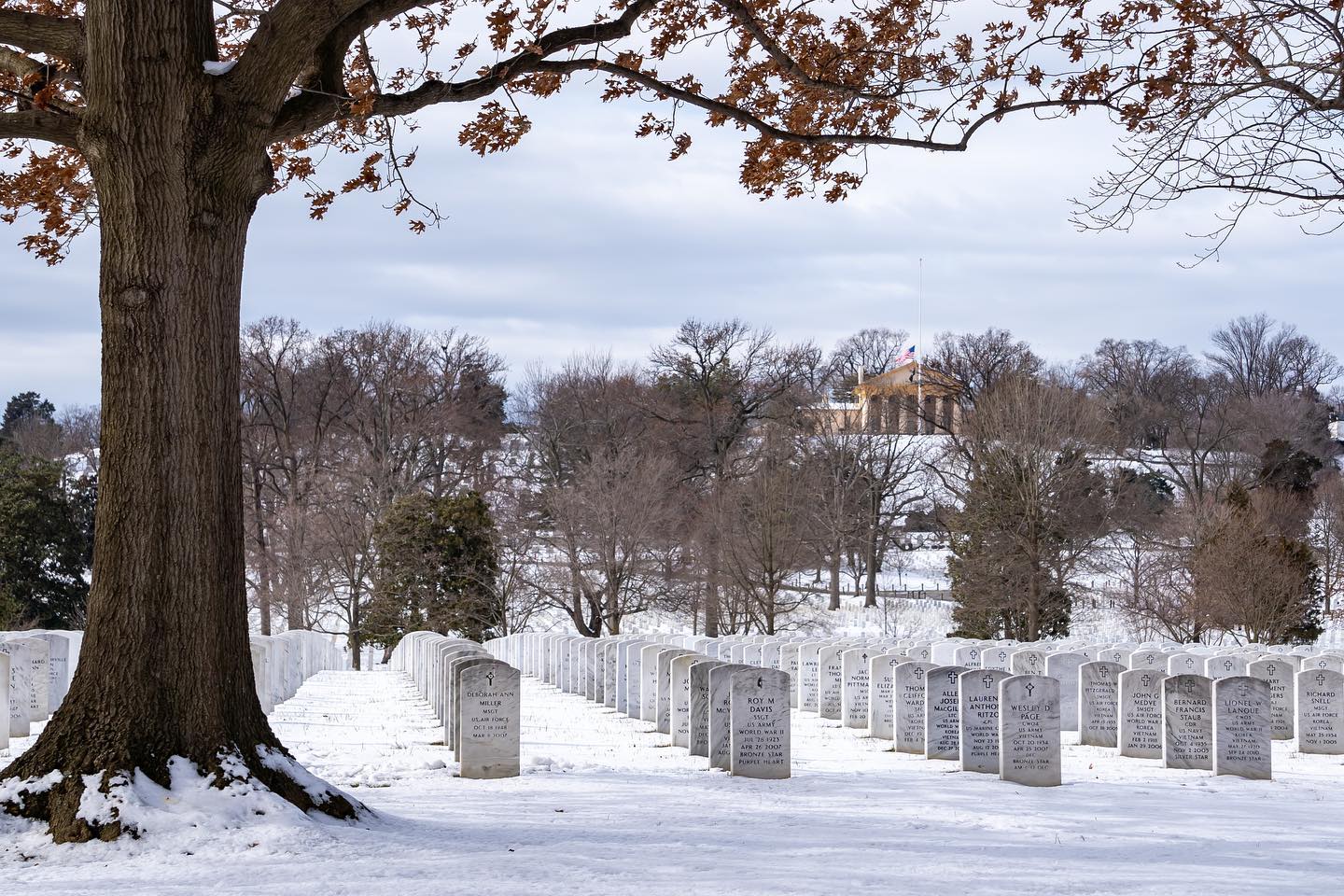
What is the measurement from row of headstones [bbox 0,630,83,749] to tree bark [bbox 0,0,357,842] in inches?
184

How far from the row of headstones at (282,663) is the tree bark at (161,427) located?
290cm

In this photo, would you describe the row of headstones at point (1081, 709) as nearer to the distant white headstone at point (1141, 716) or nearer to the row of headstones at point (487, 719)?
the distant white headstone at point (1141, 716)

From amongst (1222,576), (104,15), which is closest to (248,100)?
(104,15)

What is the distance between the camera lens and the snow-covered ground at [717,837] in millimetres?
5953

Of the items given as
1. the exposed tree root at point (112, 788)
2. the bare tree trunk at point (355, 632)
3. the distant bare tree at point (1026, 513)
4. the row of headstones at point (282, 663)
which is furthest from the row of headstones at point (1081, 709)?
the bare tree trunk at point (355, 632)

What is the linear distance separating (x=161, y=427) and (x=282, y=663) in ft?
45.2

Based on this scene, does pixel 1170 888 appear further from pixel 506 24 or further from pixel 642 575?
pixel 642 575

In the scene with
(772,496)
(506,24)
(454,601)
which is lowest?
(454,601)

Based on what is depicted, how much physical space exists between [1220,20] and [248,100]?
21.5ft

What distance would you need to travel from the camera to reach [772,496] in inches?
1441

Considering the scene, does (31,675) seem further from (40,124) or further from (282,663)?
(40,124)

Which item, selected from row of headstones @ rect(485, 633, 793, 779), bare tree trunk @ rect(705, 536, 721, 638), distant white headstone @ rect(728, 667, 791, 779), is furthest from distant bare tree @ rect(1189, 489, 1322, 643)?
distant white headstone @ rect(728, 667, 791, 779)

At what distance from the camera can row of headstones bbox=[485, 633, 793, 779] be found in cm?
1055

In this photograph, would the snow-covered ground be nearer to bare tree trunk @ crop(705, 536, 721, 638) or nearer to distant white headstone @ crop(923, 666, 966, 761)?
distant white headstone @ crop(923, 666, 966, 761)
